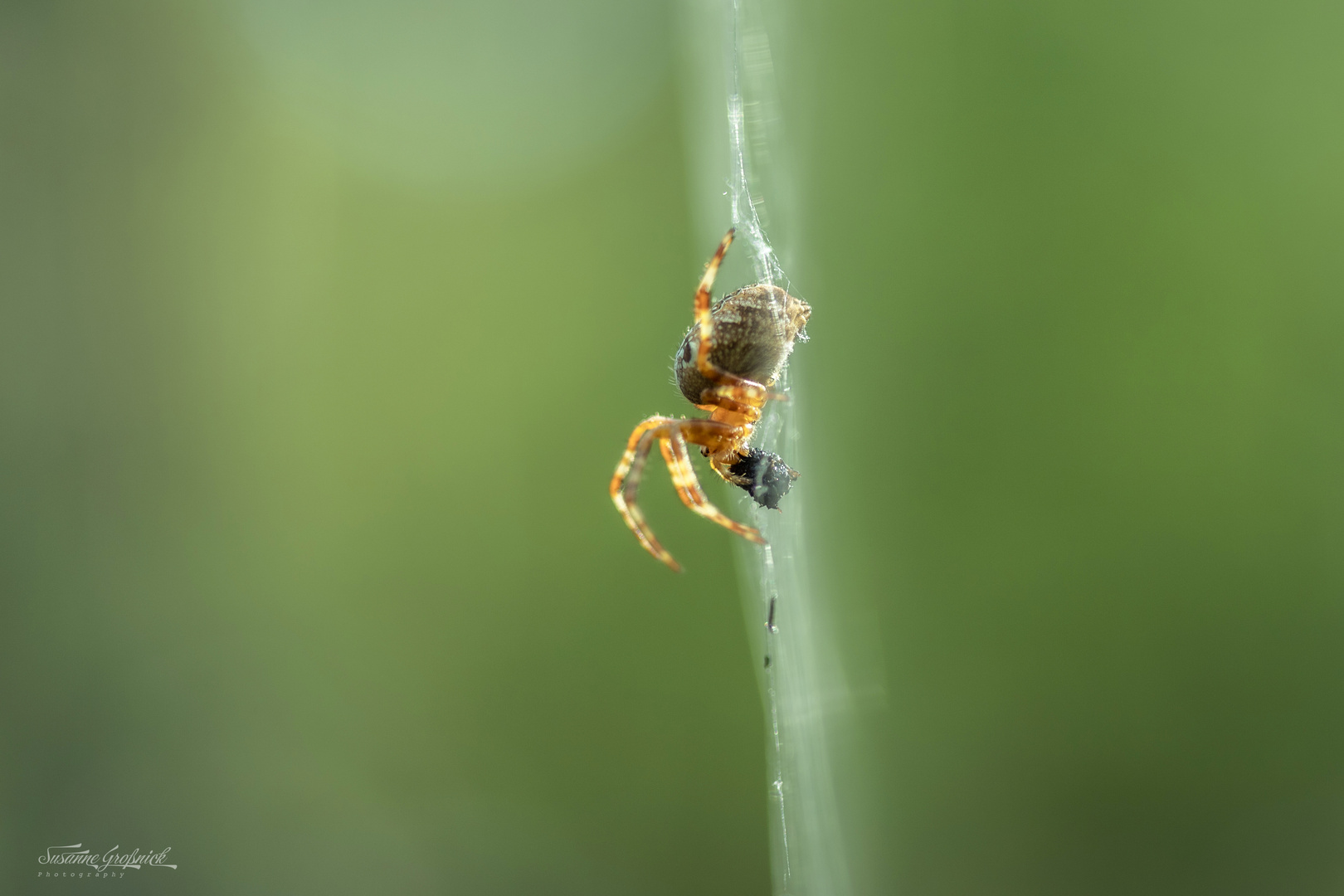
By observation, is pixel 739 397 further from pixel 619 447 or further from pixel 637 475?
pixel 619 447

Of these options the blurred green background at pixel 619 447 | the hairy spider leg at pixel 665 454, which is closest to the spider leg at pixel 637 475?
the hairy spider leg at pixel 665 454

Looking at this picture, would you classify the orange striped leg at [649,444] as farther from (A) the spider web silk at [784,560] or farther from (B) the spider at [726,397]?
(A) the spider web silk at [784,560]

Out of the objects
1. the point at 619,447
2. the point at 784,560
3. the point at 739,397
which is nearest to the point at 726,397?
the point at 739,397

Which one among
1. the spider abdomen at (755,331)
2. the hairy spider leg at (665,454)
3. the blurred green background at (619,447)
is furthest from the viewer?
the blurred green background at (619,447)

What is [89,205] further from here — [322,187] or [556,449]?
[556,449]

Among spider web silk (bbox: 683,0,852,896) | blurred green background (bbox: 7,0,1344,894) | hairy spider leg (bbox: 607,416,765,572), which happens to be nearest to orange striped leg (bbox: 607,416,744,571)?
hairy spider leg (bbox: 607,416,765,572)

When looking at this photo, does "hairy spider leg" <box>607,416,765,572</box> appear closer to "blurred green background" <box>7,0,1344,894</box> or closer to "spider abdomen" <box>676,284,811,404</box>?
"spider abdomen" <box>676,284,811,404</box>
